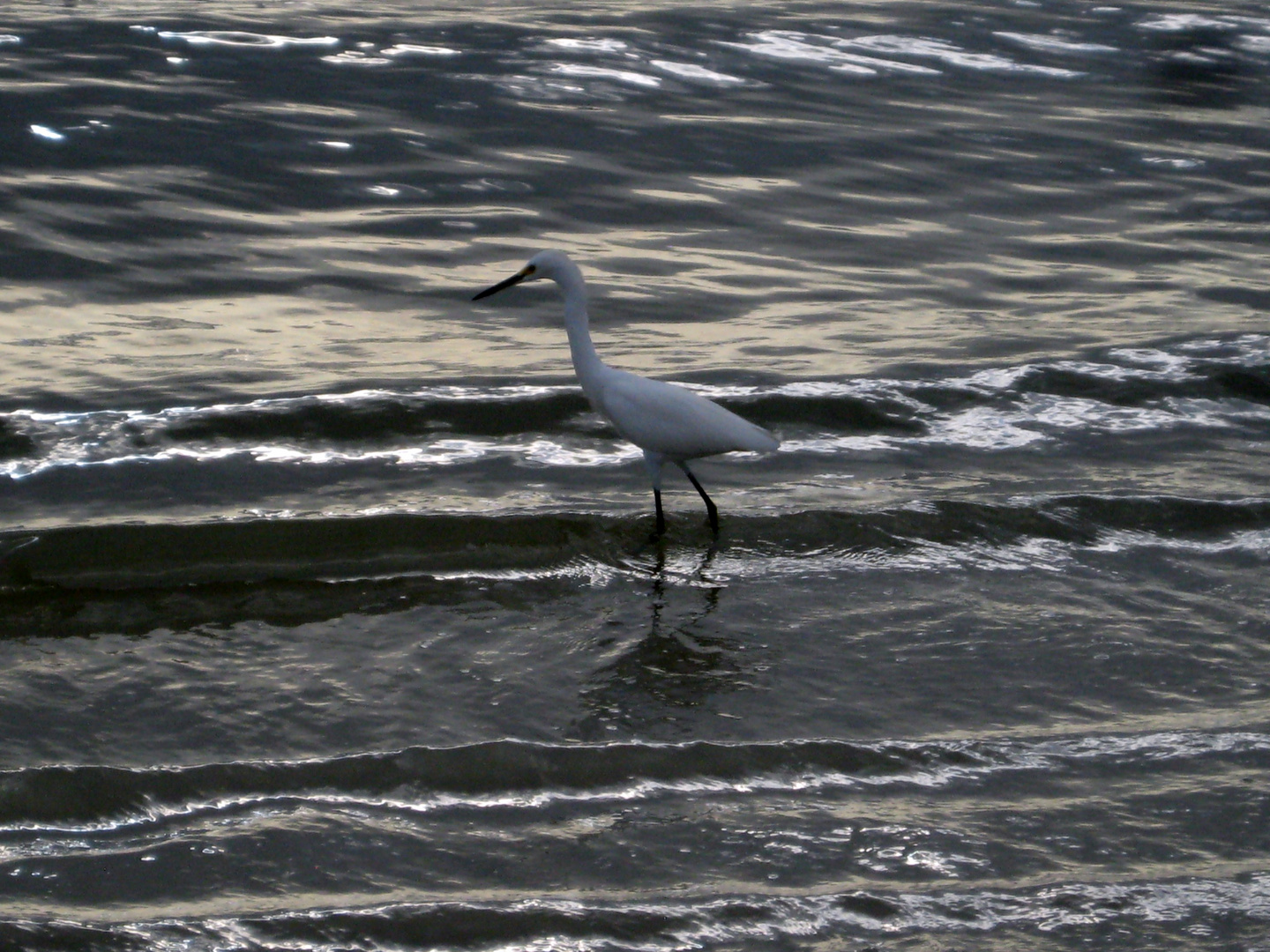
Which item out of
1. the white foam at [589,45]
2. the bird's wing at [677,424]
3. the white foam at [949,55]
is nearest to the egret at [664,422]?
the bird's wing at [677,424]

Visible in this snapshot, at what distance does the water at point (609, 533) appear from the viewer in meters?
3.59

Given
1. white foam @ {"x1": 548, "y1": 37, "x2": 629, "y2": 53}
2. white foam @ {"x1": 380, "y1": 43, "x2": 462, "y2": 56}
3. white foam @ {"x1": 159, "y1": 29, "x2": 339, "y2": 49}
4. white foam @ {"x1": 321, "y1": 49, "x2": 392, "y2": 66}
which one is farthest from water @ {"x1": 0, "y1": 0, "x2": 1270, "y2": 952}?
white foam @ {"x1": 548, "y1": 37, "x2": 629, "y2": 53}

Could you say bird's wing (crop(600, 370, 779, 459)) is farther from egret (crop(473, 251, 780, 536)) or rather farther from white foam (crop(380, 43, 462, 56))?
white foam (crop(380, 43, 462, 56))

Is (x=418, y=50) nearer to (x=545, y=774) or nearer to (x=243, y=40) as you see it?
(x=243, y=40)

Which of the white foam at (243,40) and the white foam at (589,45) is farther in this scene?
the white foam at (589,45)

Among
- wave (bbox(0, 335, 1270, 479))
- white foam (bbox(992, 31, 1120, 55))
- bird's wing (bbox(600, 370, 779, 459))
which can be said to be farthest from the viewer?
white foam (bbox(992, 31, 1120, 55))

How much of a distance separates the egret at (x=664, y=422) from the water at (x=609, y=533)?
0.31 metres

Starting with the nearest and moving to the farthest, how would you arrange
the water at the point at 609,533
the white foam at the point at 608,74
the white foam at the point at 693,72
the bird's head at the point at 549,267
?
the water at the point at 609,533 < the bird's head at the point at 549,267 < the white foam at the point at 608,74 < the white foam at the point at 693,72

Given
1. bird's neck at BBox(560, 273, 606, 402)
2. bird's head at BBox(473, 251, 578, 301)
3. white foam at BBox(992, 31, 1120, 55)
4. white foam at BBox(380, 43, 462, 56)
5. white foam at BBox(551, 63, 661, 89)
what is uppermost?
white foam at BBox(992, 31, 1120, 55)

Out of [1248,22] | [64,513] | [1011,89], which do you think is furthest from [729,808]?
[1248,22]

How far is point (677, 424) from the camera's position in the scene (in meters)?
5.88

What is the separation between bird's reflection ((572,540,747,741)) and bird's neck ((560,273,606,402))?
1.13 metres

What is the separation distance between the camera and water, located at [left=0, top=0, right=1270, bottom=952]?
11.8 feet

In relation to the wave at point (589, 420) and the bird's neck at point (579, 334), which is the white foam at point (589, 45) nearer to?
the wave at point (589, 420)
